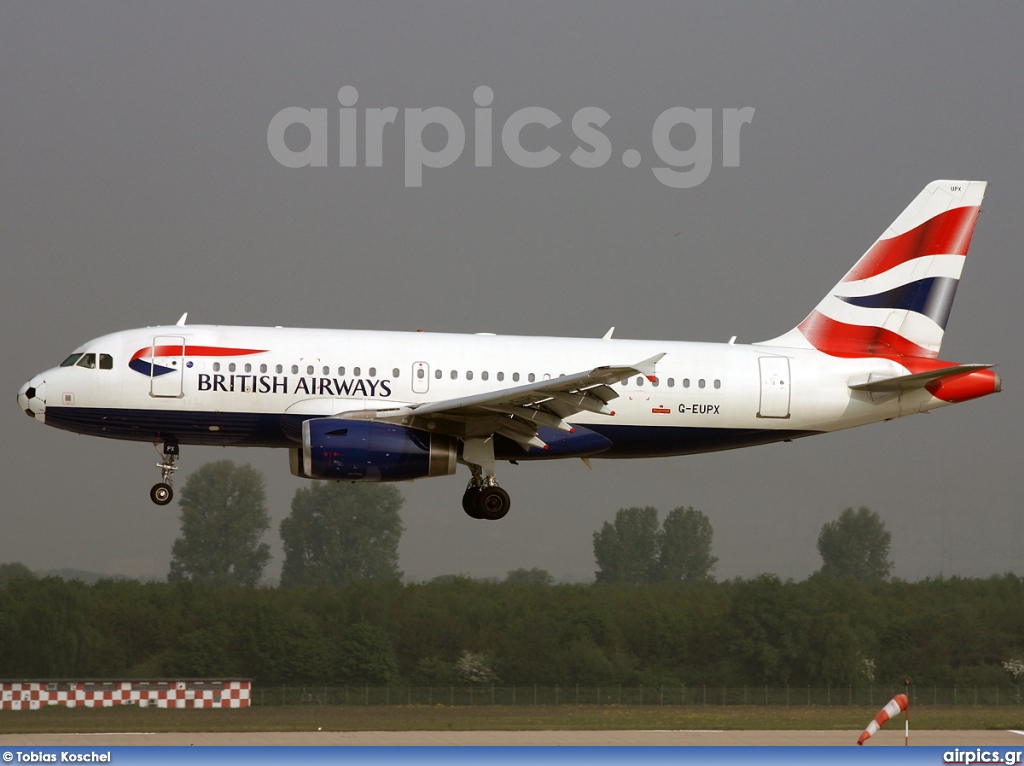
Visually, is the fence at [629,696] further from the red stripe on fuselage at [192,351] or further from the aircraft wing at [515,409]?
the red stripe on fuselage at [192,351]

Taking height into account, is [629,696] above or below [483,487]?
below

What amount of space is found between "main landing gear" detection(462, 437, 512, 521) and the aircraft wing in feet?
1.30

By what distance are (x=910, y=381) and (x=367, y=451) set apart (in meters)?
12.8

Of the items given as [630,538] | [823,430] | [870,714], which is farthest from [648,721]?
[630,538]

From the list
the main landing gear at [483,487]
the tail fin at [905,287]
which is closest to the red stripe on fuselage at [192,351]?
the main landing gear at [483,487]

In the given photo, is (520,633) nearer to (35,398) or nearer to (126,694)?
(126,694)

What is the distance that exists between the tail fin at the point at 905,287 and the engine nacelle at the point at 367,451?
9.45m

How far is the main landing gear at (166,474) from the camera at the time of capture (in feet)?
100.0

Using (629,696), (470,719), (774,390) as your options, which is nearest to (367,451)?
(774,390)

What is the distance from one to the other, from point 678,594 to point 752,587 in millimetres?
A: 3859

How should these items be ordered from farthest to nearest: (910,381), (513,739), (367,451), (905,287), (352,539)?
(352,539)
(905,287)
(513,739)
(910,381)
(367,451)

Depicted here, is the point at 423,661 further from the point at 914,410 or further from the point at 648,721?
the point at 914,410

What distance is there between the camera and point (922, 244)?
35.2 meters

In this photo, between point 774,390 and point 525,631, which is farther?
point 525,631
